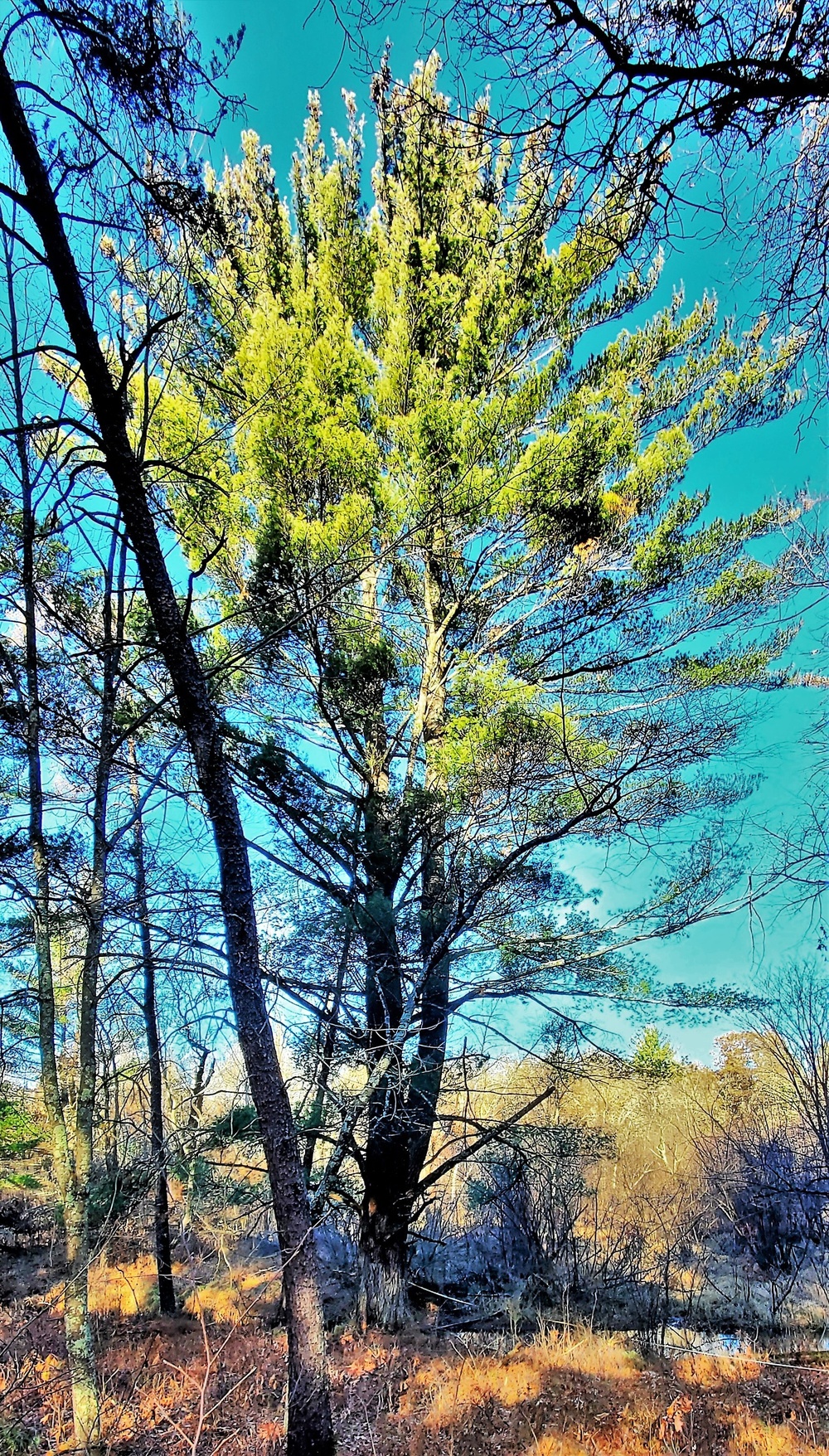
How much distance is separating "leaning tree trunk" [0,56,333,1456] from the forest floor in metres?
0.59

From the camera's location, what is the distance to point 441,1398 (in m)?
4.75

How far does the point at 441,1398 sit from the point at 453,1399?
0.28ft

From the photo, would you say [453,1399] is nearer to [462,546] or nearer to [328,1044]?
[328,1044]

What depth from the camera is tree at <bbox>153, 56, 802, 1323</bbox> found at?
19.0 ft

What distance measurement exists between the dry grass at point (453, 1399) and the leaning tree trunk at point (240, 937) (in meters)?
0.72

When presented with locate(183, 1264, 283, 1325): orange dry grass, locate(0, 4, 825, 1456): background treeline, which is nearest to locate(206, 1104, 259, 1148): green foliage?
locate(0, 4, 825, 1456): background treeline

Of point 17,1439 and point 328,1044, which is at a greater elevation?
point 328,1044

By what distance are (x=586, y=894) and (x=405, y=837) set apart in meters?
2.09

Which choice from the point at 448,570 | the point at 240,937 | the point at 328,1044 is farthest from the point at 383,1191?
the point at 448,570

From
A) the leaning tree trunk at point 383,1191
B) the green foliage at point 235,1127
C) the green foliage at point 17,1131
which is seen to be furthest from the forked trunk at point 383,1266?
the green foliage at point 17,1131

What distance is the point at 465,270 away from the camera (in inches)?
275

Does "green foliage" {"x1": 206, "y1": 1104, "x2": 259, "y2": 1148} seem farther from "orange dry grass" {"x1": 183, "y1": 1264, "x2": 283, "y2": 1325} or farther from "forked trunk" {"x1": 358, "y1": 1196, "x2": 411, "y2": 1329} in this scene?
"orange dry grass" {"x1": 183, "y1": 1264, "x2": 283, "y2": 1325}

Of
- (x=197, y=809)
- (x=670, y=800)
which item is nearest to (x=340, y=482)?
(x=197, y=809)

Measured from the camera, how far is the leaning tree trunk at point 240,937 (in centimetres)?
307
